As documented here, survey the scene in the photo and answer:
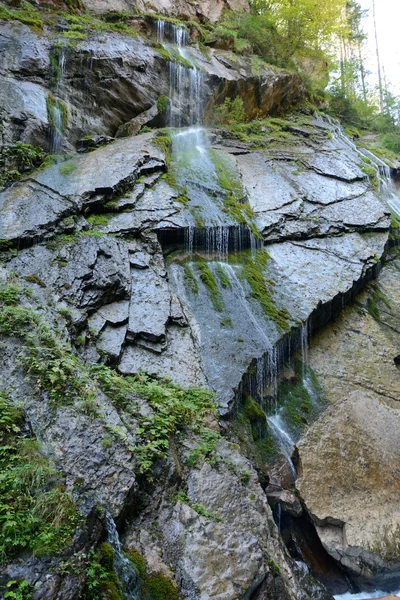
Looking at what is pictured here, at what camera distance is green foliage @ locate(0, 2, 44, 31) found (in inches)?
454

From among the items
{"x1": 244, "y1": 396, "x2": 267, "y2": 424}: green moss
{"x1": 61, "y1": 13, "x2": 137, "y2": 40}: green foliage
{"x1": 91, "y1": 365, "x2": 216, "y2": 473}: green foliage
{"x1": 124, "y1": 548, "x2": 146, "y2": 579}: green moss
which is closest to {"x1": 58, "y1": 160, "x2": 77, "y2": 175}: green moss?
{"x1": 61, "y1": 13, "x2": 137, "y2": 40}: green foliage

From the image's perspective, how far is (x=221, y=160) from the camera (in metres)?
11.0

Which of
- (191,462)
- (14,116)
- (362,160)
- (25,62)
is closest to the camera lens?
(191,462)

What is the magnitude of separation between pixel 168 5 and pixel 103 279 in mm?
14919

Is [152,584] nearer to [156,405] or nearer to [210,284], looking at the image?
[156,405]

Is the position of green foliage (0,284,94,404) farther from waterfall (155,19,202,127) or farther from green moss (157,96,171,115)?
waterfall (155,19,202,127)

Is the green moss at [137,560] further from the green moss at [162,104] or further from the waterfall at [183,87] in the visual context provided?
the waterfall at [183,87]

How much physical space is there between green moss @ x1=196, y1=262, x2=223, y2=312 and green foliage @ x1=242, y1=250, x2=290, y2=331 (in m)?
0.79

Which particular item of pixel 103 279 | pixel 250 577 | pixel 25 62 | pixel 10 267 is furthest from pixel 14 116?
pixel 250 577

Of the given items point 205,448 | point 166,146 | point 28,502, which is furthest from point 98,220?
point 28,502

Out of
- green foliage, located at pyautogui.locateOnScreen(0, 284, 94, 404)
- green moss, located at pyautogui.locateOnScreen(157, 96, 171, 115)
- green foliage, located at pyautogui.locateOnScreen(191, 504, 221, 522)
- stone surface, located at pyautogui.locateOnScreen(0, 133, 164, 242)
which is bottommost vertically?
green foliage, located at pyautogui.locateOnScreen(191, 504, 221, 522)

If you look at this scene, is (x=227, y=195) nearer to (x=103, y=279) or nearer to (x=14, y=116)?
(x=103, y=279)

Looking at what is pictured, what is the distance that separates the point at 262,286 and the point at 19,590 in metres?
6.87

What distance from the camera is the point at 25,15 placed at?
12.0 meters
